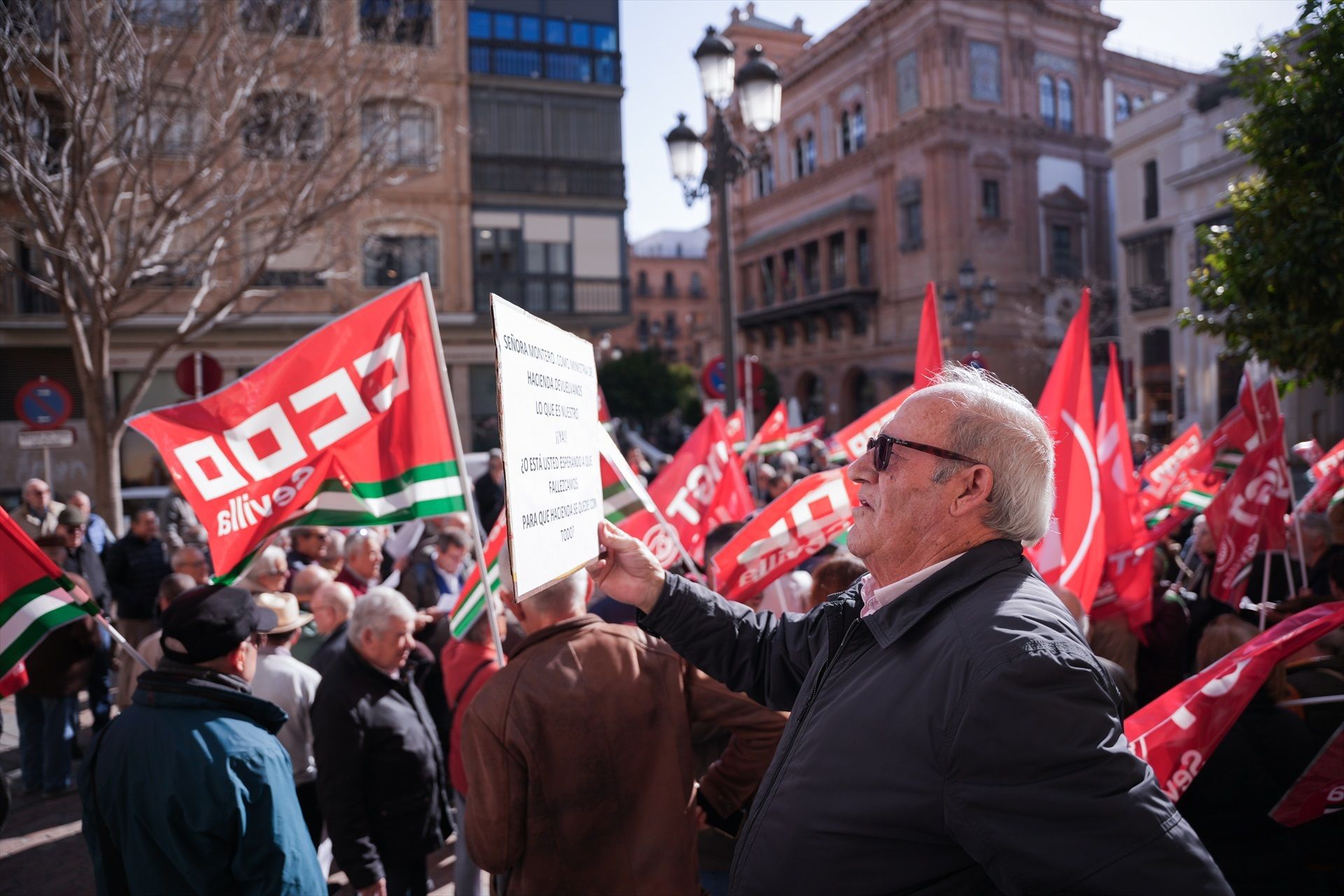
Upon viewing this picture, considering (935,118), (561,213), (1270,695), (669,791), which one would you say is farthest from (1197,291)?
(935,118)

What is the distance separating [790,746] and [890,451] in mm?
630

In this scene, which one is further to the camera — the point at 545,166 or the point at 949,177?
the point at 949,177

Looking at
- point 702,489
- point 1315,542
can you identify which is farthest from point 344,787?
point 1315,542

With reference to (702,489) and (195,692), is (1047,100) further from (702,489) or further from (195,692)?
(195,692)

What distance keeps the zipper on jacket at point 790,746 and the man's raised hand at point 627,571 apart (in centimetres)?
72

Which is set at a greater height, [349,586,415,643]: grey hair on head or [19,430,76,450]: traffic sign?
[19,430,76,450]: traffic sign

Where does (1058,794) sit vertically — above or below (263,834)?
above

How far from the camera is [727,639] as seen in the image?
2.68 metres

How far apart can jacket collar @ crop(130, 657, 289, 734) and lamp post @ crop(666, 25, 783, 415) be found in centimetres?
650

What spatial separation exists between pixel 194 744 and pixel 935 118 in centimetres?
3990

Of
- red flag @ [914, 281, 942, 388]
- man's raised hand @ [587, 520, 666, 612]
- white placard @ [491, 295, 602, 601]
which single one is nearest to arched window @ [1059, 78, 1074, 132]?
red flag @ [914, 281, 942, 388]

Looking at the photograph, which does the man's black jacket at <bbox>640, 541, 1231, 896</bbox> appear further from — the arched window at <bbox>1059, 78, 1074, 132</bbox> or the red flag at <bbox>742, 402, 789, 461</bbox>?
the arched window at <bbox>1059, 78, 1074, 132</bbox>

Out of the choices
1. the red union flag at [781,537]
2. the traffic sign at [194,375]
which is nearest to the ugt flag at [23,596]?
the red union flag at [781,537]

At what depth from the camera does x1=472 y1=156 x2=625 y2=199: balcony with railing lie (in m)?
24.1
